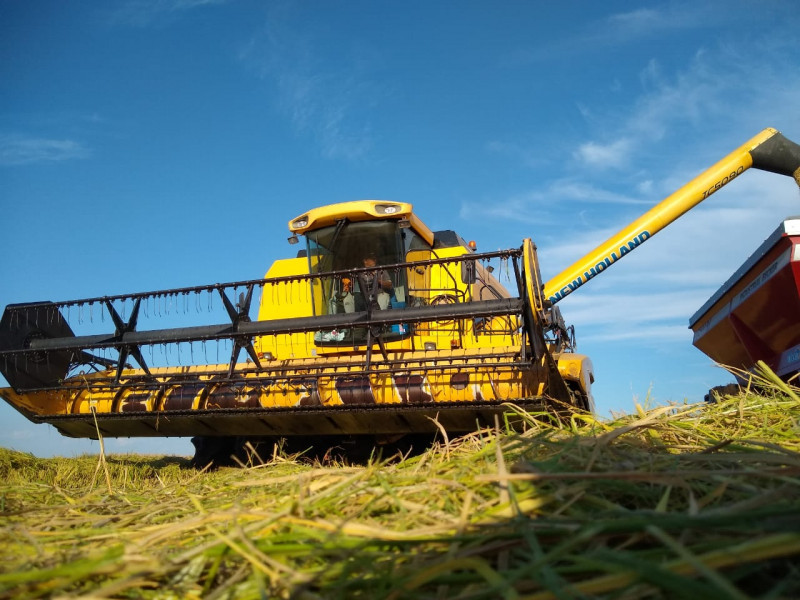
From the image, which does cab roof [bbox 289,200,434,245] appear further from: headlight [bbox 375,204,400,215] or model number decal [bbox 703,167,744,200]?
model number decal [bbox 703,167,744,200]

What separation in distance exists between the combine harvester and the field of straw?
111 inches

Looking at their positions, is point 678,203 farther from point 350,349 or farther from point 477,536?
point 477,536

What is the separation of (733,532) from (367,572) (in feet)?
2.27

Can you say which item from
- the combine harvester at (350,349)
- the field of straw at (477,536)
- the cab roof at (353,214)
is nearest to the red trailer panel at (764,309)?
the combine harvester at (350,349)

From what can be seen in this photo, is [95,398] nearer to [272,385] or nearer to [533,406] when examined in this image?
[272,385]

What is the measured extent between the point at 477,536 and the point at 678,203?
6.11 m

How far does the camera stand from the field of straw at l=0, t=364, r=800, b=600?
3.45 ft

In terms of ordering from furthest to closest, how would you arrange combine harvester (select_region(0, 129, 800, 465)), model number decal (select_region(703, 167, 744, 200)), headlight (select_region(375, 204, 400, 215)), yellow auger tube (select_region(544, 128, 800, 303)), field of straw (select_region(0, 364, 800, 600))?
model number decal (select_region(703, 167, 744, 200))
yellow auger tube (select_region(544, 128, 800, 303))
headlight (select_region(375, 204, 400, 215))
combine harvester (select_region(0, 129, 800, 465))
field of straw (select_region(0, 364, 800, 600))

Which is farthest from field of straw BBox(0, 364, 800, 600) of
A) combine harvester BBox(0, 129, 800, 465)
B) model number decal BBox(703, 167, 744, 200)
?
model number decal BBox(703, 167, 744, 200)

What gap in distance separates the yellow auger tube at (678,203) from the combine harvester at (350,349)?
1cm

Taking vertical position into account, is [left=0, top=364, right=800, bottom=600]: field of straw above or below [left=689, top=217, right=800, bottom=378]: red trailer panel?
below

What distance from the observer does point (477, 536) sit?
4.09 ft

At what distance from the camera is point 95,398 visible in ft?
19.9

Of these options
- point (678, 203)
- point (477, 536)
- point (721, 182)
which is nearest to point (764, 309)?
point (678, 203)
